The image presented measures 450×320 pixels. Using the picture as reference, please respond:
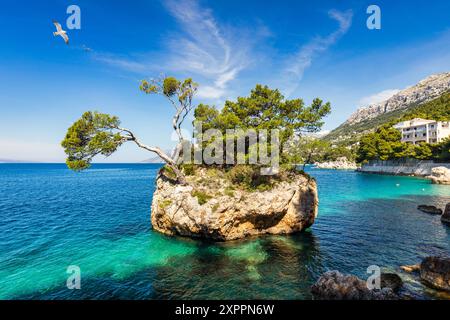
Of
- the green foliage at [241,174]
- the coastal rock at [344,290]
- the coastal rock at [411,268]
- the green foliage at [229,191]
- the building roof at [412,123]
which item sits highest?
the building roof at [412,123]

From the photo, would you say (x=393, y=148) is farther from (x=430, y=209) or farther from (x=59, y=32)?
(x=59, y=32)

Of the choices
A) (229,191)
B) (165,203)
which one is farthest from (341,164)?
(165,203)

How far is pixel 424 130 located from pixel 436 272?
107 metres

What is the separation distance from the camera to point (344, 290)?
13.5 meters

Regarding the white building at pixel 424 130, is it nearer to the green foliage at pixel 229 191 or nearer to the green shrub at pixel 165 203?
the green foliage at pixel 229 191

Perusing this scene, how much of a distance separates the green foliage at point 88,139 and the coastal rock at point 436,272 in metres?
28.9

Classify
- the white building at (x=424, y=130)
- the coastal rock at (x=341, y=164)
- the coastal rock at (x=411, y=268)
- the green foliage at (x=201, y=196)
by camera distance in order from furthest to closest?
the coastal rock at (x=341, y=164) < the white building at (x=424, y=130) < the green foliage at (x=201, y=196) < the coastal rock at (x=411, y=268)

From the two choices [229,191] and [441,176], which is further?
[441,176]

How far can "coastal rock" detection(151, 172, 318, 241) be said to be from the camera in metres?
22.5

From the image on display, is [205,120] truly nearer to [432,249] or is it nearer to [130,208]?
[130,208]

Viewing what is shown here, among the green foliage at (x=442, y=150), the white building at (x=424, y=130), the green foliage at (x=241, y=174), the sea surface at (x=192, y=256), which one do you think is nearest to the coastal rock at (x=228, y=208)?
the sea surface at (x=192, y=256)

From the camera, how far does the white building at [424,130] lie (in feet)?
293

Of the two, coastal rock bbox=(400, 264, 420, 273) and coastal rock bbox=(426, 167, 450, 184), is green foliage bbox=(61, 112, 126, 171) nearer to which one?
coastal rock bbox=(400, 264, 420, 273)
